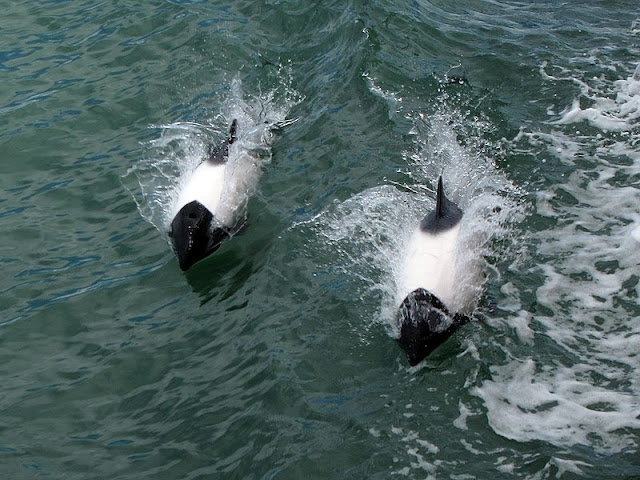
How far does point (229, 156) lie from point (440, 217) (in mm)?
2729

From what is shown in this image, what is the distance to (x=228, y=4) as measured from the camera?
13.0 meters

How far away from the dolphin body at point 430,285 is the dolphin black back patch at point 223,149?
8.46ft

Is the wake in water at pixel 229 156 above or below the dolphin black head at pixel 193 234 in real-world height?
above

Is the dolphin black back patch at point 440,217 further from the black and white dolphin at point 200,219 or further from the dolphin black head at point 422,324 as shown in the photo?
the black and white dolphin at point 200,219

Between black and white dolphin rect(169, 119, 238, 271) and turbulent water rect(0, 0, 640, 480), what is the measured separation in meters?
0.19

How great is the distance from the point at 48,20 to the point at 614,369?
34.7 ft

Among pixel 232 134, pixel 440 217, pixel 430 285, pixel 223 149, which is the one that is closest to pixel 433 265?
pixel 430 285

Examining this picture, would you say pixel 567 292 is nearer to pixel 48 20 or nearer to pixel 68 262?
pixel 68 262

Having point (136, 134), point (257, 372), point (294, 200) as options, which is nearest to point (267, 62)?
point (136, 134)

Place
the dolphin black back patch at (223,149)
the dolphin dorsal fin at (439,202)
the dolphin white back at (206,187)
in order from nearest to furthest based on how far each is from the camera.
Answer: the dolphin dorsal fin at (439,202) < the dolphin white back at (206,187) < the dolphin black back patch at (223,149)

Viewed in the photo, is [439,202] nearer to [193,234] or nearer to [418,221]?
[418,221]

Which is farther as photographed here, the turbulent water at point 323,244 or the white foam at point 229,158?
the white foam at point 229,158

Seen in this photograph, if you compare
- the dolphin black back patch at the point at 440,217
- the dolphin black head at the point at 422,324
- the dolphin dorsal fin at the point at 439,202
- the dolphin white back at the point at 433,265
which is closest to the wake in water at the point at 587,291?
the dolphin black head at the point at 422,324

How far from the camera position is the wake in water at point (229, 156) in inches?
344
